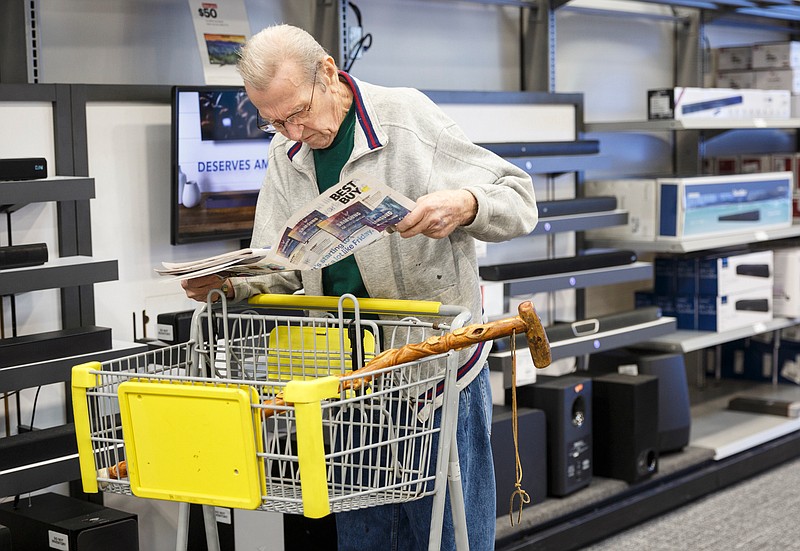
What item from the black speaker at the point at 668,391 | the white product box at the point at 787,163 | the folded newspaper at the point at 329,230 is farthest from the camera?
the white product box at the point at 787,163

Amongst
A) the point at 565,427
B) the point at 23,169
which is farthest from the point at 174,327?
Answer: the point at 565,427

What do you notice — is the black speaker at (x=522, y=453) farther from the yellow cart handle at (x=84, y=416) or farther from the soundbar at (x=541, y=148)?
the yellow cart handle at (x=84, y=416)

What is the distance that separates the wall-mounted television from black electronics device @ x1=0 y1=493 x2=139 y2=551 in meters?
0.71

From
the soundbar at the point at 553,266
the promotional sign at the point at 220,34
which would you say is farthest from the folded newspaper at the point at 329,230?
the soundbar at the point at 553,266

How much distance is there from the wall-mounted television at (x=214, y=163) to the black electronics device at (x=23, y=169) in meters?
0.43

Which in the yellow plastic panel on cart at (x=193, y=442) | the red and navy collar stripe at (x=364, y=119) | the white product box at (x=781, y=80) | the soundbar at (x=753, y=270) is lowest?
the yellow plastic panel on cart at (x=193, y=442)

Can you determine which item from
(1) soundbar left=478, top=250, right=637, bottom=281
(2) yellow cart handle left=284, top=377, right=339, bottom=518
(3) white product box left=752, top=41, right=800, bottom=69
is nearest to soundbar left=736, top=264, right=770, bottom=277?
(1) soundbar left=478, top=250, right=637, bottom=281

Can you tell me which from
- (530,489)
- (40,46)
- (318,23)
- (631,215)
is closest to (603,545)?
(530,489)

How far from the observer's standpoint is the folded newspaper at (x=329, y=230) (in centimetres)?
154

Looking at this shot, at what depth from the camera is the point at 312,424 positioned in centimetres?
141

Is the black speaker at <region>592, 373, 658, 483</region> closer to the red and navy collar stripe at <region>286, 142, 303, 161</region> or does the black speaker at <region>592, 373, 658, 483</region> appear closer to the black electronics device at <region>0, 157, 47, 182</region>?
the red and navy collar stripe at <region>286, 142, 303, 161</region>

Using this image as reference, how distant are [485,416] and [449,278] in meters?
0.27

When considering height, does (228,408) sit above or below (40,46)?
below

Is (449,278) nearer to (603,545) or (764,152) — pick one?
(603,545)
